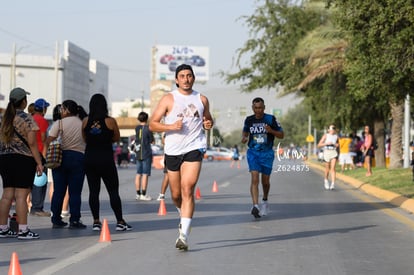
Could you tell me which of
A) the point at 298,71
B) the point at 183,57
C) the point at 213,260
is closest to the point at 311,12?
the point at 298,71

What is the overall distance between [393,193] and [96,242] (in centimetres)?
1073

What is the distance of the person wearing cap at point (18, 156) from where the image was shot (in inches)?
442

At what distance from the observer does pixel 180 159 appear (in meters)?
10.0

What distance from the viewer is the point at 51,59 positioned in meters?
121

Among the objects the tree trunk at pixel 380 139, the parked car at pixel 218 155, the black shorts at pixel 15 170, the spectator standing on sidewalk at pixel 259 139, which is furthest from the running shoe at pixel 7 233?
the parked car at pixel 218 155

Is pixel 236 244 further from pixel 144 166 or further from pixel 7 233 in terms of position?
pixel 144 166

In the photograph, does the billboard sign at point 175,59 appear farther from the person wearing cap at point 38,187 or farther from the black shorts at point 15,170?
the black shorts at point 15,170

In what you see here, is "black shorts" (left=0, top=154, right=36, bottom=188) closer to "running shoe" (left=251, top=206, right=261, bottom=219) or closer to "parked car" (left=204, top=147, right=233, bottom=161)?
"running shoe" (left=251, top=206, right=261, bottom=219)

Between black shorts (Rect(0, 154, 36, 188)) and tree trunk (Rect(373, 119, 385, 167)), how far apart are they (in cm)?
3055

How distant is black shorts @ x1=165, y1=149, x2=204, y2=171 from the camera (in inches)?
394

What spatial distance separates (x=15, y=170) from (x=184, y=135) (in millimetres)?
2509

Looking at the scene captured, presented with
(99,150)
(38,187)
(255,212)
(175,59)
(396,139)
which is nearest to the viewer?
(99,150)

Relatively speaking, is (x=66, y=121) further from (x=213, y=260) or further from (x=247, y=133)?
(x=213, y=260)

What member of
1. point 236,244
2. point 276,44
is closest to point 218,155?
point 276,44
